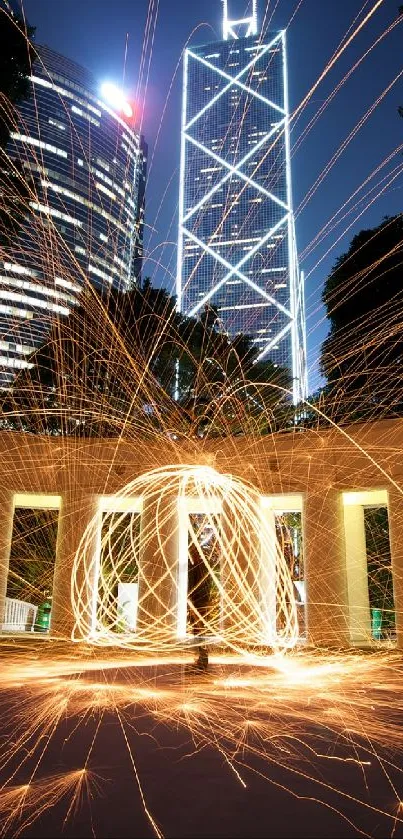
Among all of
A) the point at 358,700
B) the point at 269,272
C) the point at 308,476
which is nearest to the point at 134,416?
the point at 308,476

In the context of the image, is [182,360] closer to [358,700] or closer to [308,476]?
[308,476]

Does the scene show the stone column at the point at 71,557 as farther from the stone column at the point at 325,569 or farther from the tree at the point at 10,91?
the tree at the point at 10,91

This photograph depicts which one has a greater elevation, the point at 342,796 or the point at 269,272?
the point at 269,272

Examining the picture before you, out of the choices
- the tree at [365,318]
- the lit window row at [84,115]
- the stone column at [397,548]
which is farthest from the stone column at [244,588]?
the lit window row at [84,115]

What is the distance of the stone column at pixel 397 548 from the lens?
9781 mm

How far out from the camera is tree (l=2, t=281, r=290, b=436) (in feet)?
58.2

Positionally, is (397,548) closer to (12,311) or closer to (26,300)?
(26,300)

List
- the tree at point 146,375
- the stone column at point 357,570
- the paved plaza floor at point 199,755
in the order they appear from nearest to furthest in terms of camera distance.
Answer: the paved plaza floor at point 199,755 → the stone column at point 357,570 → the tree at point 146,375

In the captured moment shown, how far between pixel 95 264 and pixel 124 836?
57.5 metres

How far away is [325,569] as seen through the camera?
10.3 meters

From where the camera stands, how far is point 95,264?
56.8m

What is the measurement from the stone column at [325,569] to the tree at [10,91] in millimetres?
7356

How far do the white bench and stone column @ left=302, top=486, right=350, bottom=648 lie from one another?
21.6ft

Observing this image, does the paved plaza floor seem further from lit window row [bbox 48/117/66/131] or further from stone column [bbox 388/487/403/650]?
lit window row [bbox 48/117/66/131]
